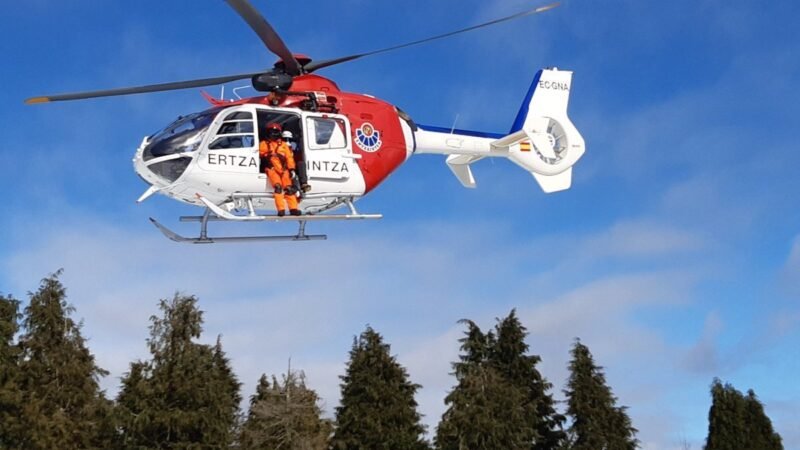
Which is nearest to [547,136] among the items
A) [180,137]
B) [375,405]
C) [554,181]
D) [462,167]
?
[554,181]

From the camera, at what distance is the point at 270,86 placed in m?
23.4

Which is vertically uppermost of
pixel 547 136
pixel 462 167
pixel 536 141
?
pixel 547 136

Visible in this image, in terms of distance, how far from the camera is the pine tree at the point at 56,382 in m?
46.2

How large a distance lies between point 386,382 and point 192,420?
10.4 m

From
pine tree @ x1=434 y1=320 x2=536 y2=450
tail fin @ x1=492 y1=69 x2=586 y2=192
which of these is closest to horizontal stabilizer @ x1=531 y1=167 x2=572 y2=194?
tail fin @ x1=492 y1=69 x2=586 y2=192

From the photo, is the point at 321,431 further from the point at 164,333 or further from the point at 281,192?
the point at 281,192

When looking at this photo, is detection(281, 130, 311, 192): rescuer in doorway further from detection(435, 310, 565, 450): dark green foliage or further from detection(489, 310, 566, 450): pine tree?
detection(489, 310, 566, 450): pine tree

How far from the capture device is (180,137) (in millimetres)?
22109

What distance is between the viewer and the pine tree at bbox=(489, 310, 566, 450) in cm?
5109

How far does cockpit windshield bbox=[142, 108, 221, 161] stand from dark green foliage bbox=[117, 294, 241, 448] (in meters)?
22.5

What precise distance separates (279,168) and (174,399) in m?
23.8

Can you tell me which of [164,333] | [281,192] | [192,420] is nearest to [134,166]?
[281,192]

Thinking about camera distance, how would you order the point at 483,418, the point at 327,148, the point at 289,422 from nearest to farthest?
the point at 327,148 → the point at 483,418 → the point at 289,422

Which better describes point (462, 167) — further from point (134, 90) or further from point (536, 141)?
point (134, 90)
